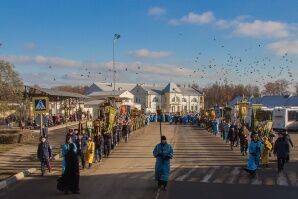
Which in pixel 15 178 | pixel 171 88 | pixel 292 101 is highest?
pixel 171 88

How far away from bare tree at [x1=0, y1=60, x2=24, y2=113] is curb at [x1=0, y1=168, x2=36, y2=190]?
20.6 meters

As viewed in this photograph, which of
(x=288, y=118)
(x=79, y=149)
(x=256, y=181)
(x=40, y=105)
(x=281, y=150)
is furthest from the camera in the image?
(x=288, y=118)

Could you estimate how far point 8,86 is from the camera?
1608 inches

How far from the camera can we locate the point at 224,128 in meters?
39.5

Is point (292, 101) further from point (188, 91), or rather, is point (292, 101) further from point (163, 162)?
point (188, 91)

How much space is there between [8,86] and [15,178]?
79.4ft

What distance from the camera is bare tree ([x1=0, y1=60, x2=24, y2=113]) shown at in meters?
39.9

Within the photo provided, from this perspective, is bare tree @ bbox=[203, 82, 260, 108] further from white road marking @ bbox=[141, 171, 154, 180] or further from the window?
white road marking @ bbox=[141, 171, 154, 180]

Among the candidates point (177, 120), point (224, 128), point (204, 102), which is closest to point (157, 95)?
point (204, 102)

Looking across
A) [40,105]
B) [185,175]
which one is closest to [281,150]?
[185,175]

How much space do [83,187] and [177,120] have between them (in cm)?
6394

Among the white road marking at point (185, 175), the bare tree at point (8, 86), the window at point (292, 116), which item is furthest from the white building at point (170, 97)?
the white road marking at point (185, 175)

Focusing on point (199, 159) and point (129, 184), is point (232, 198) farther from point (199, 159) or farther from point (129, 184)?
point (199, 159)

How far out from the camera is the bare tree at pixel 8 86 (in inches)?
1572
